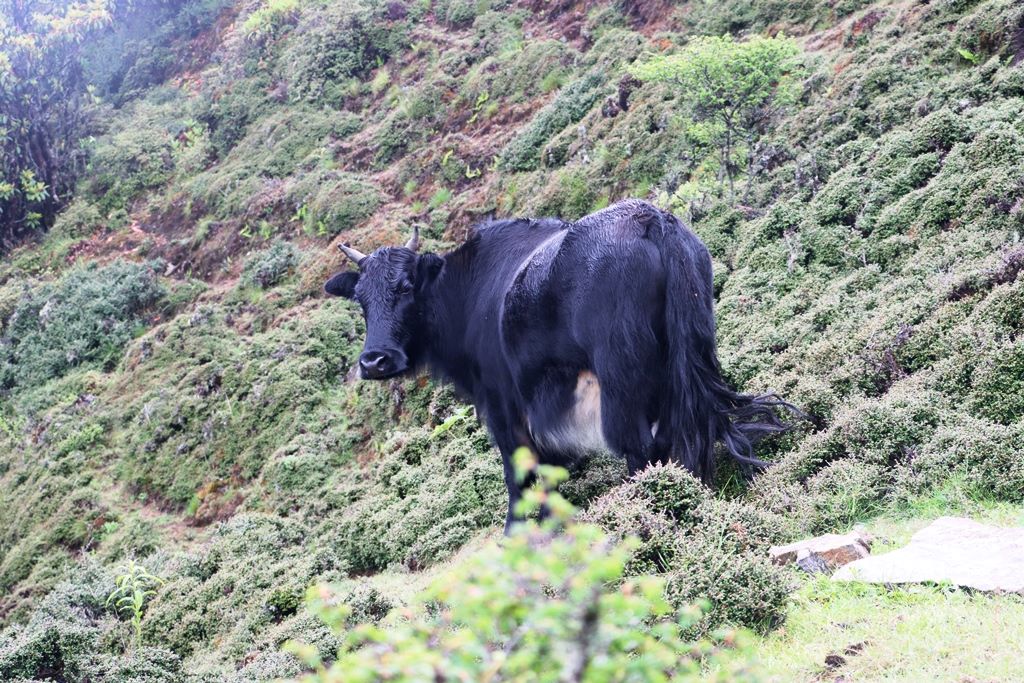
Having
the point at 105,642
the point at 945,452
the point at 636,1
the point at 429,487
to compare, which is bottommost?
the point at 105,642

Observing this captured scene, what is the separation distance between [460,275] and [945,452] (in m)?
3.90

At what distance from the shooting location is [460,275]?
24.8 feet

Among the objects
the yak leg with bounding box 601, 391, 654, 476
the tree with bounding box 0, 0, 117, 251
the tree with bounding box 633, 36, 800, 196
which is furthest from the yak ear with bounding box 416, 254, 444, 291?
the tree with bounding box 0, 0, 117, 251

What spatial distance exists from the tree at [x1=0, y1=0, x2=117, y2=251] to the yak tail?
71.9 ft

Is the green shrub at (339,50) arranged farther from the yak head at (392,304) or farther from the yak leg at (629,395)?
the yak leg at (629,395)

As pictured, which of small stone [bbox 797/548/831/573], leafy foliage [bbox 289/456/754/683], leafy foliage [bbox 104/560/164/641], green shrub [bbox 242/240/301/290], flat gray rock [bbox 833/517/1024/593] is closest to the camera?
leafy foliage [bbox 289/456/754/683]

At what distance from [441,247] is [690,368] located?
365 inches

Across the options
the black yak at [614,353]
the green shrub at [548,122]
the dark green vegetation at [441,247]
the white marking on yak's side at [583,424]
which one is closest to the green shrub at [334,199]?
the dark green vegetation at [441,247]

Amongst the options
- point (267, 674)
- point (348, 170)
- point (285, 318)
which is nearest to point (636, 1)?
point (348, 170)

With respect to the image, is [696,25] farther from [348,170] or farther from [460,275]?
[460,275]

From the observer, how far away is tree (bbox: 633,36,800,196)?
1157 centimetres

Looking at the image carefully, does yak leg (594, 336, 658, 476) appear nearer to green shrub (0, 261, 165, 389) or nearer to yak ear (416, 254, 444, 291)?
yak ear (416, 254, 444, 291)

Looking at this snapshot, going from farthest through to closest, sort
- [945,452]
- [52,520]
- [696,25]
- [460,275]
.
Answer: [696,25] < [52,520] < [460,275] < [945,452]

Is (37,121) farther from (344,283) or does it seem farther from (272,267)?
(344,283)
